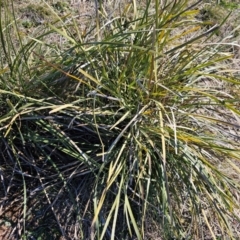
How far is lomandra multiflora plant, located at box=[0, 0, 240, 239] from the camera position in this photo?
2043 millimetres

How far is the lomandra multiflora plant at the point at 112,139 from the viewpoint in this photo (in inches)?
80.4

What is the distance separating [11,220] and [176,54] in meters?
1.11

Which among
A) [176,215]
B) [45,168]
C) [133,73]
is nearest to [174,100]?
Answer: [133,73]

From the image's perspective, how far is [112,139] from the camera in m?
2.19

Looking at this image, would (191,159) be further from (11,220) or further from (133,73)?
(11,220)

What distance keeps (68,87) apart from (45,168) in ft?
1.33

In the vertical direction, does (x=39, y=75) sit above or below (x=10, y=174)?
above

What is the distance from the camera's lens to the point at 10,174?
223 centimetres

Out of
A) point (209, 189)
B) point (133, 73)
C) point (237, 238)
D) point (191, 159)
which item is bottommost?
point (237, 238)

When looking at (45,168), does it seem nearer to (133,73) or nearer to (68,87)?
(68,87)

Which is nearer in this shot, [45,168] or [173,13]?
[173,13]

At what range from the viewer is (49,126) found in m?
2.14

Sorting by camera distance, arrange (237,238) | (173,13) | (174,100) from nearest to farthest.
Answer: (173,13)
(174,100)
(237,238)

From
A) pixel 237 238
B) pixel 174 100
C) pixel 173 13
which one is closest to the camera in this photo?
pixel 173 13
